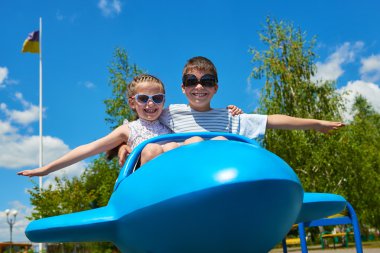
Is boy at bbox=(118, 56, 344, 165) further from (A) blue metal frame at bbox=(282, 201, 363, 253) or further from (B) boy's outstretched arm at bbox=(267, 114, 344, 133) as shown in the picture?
(A) blue metal frame at bbox=(282, 201, 363, 253)

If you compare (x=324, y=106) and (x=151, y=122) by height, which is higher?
(x=324, y=106)

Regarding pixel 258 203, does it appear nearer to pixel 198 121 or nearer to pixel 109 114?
pixel 198 121

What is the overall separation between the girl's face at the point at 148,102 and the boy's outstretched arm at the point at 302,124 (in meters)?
0.93

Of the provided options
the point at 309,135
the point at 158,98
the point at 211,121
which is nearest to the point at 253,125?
the point at 211,121

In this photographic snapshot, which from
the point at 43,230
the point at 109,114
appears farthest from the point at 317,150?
the point at 43,230

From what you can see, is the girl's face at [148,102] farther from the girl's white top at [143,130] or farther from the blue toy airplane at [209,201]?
the blue toy airplane at [209,201]

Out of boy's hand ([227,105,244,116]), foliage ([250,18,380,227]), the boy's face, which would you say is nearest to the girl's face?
the boy's face

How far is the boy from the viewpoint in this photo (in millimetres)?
3637

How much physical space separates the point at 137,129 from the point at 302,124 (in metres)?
1.35

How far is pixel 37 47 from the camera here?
34.2m

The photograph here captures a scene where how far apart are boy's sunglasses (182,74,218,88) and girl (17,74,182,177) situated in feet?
0.83

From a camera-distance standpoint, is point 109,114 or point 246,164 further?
point 109,114

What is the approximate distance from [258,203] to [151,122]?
201 cm

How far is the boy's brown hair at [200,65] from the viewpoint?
3.64 meters
